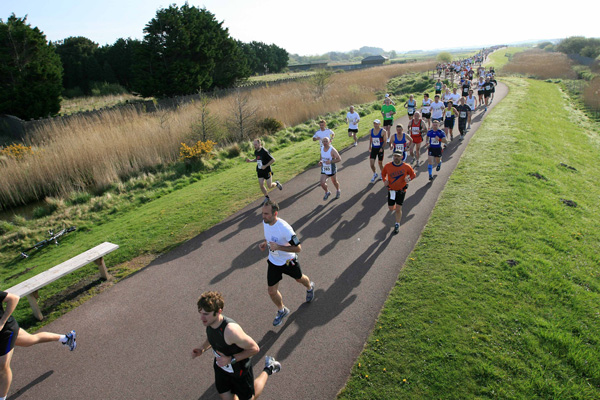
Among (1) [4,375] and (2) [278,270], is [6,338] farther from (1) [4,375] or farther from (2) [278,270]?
(2) [278,270]

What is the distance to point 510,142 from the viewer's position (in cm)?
1409

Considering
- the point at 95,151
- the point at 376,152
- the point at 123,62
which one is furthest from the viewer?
the point at 123,62

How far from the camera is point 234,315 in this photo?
18.9 feet

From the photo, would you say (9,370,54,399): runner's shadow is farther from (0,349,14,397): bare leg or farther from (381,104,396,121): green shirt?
(381,104,396,121): green shirt

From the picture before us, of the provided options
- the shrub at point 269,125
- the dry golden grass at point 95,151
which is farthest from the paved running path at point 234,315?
the shrub at point 269,125

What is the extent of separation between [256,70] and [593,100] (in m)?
61.1

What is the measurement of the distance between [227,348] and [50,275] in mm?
4862

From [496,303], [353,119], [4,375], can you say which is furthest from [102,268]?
[353,119]

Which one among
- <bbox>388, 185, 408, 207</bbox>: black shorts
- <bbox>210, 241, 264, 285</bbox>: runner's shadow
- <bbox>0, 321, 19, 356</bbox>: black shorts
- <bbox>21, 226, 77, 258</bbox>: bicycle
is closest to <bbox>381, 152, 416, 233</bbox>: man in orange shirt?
<bbox>388, 185, 408, 207</bbox>: black shorts

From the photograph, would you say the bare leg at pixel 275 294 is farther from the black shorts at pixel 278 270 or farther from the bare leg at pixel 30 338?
the bare leg at pixel 30 338

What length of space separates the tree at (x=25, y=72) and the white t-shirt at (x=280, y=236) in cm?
2915

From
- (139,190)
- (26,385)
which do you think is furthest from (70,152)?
(26,385)

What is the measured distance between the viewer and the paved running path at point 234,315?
4611mm

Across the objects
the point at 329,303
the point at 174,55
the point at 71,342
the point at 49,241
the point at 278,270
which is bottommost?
the point at 49,241
